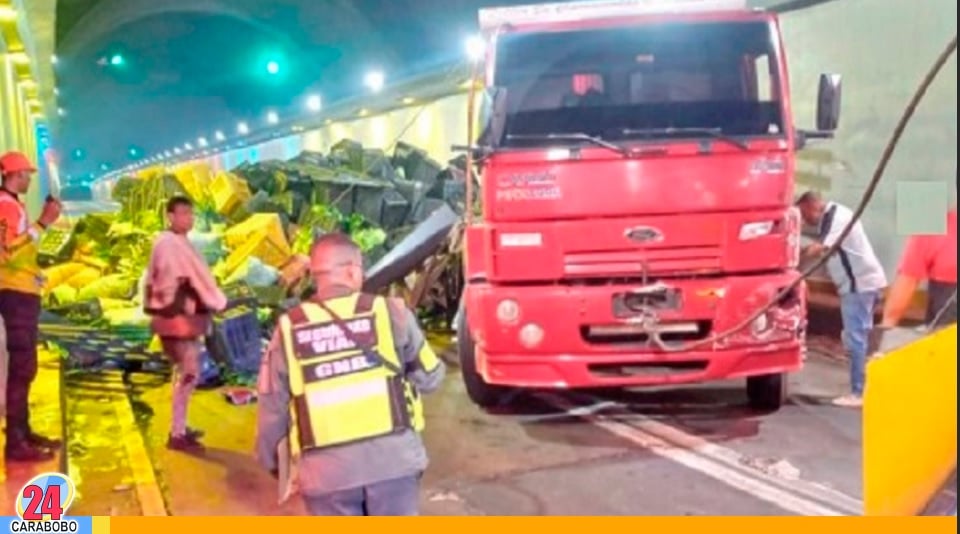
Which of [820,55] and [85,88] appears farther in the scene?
[85,88]

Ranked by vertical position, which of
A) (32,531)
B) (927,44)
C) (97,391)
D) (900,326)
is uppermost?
(927,44)

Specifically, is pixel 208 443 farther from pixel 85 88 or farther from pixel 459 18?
pixel 85 88

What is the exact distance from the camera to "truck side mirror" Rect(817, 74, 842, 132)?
6102 mm

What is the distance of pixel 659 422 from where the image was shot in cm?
699

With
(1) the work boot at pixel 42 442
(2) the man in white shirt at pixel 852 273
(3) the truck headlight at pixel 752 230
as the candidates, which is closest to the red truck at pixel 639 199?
(3) the truck headlight at pixel 752 230

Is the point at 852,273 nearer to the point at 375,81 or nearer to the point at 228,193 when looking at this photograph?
the point at 228,193

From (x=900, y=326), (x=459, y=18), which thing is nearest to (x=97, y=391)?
(x=900, y=326)

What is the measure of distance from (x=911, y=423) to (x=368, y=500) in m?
1.72

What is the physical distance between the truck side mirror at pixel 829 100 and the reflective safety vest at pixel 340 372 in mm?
3731

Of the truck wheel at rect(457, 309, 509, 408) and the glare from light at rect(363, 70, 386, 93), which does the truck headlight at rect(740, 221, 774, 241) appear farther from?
the glare from light at rect(363, 70, 386, 93)

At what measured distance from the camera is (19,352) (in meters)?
5.51

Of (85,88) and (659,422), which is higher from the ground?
(85,88)

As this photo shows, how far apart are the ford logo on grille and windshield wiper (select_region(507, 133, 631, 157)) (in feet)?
1.50

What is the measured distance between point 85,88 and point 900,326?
214 ft
